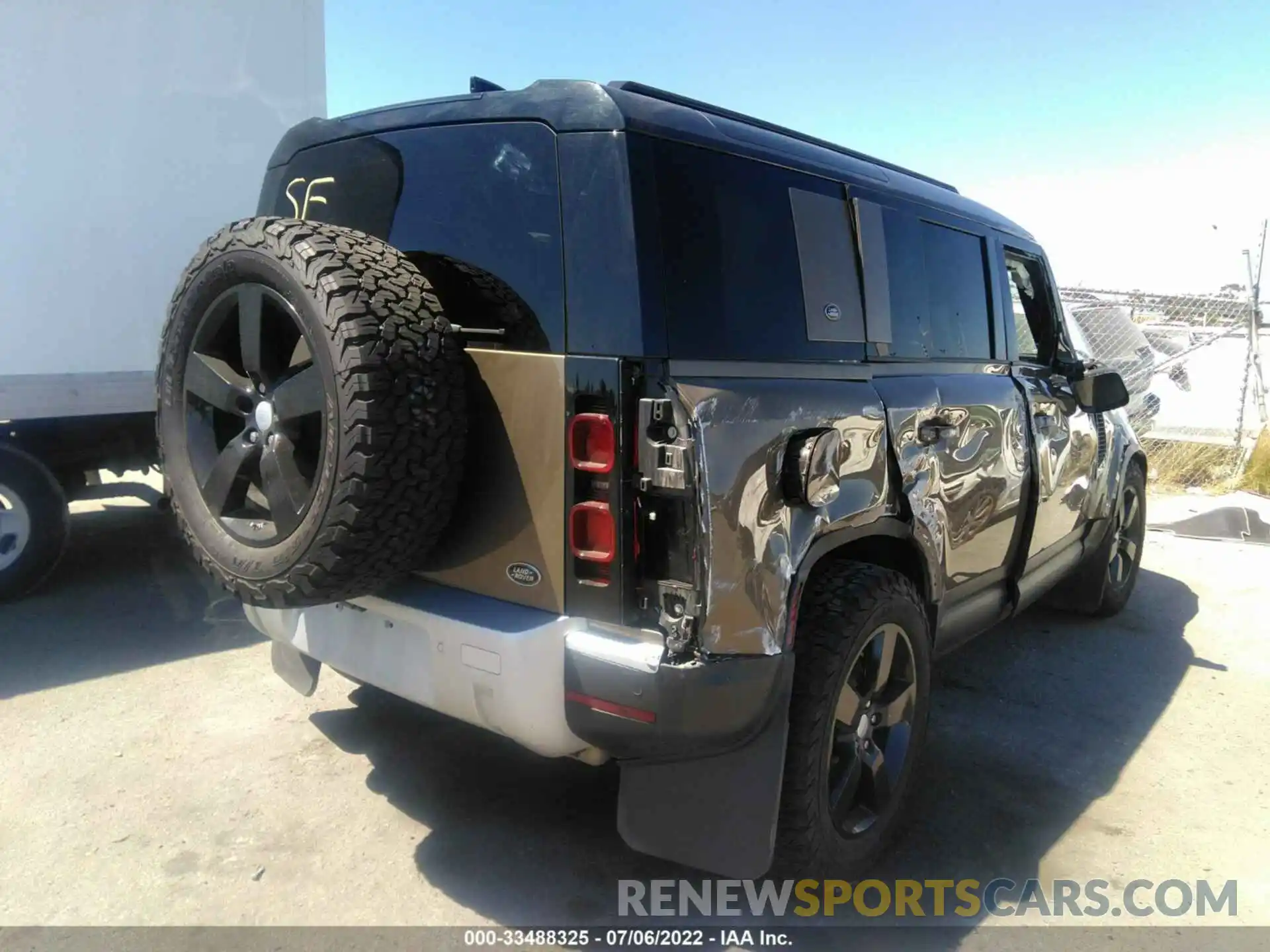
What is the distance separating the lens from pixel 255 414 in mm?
2525

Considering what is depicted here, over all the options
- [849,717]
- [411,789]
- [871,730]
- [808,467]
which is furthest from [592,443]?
[411,789]

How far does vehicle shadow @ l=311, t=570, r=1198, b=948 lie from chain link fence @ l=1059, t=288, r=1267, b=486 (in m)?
5.95

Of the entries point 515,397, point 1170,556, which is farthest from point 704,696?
point 1170,556

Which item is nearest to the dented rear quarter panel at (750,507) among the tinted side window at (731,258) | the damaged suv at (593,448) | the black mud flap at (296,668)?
the damaged suv at (593,448)

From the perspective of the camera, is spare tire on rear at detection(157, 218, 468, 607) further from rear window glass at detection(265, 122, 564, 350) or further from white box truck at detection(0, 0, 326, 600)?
white box truck at detection(0, 0, 326, 600)

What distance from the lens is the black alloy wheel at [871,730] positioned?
2793 mm

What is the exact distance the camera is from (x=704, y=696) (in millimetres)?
2236

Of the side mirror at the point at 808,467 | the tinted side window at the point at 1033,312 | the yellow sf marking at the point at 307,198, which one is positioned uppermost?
the yellow sf marking at the point at 307,198

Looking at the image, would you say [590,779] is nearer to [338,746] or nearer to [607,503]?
[338,746]

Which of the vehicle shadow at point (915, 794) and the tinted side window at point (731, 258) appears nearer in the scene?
the tinted side window at point (731, 258)

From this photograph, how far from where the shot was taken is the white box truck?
4.73 metres

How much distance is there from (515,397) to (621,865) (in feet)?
4.98

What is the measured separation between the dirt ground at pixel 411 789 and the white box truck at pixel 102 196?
3.07ft

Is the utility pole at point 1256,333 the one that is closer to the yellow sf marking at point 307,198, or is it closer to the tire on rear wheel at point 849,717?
→ the tire on rear wheel at point 849,717
